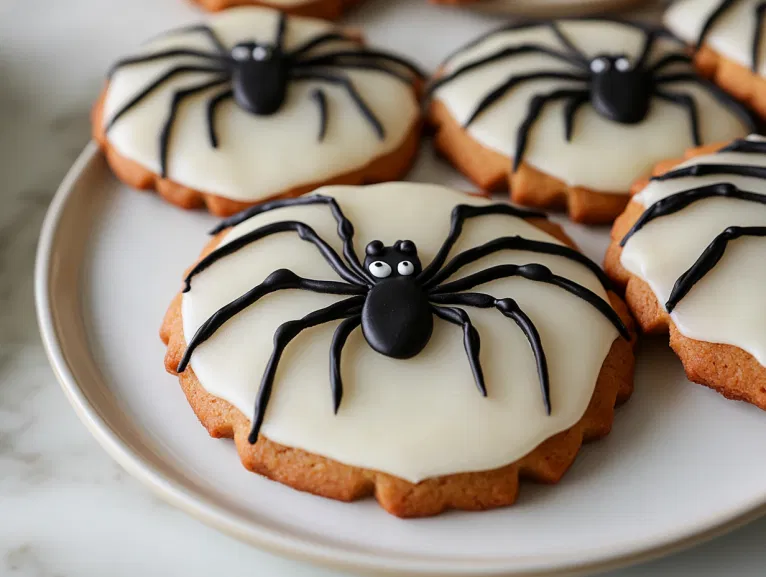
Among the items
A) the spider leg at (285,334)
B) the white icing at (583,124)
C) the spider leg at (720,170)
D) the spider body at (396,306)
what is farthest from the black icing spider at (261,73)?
the spider leg at (720,170)

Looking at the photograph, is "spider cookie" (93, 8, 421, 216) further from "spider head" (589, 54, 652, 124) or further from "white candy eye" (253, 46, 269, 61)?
"spider head" (589, 54, 652, 124)

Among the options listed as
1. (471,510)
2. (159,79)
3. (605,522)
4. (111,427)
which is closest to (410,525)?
(471,510)

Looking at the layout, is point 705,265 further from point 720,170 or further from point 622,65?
point 622,65

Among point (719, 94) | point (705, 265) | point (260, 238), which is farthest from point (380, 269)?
point (719, 94)

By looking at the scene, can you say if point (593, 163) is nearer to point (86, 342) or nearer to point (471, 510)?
point (471, 510)

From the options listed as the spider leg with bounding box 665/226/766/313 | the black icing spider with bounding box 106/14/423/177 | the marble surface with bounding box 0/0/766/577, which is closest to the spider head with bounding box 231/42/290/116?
the black icing spider with bounding box 106/14/423/177

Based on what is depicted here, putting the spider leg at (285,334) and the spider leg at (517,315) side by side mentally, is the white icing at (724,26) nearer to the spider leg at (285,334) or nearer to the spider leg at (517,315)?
the spider leg at (517,315)

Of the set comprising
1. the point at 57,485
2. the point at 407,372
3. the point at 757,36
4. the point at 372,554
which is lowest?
the point at 57,485
